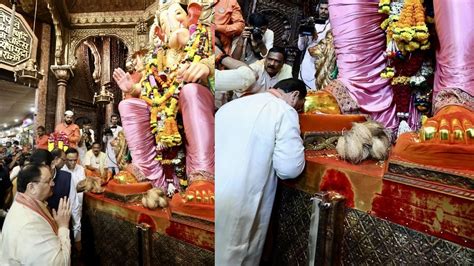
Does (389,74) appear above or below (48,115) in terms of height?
above

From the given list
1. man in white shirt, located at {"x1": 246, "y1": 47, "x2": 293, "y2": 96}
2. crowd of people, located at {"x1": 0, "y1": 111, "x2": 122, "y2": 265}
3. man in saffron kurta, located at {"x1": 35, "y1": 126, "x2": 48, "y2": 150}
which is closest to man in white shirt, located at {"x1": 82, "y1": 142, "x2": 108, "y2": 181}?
crowd of people, located at {"x1": 0, "y1": 111, "x2": 122, "y2": 265}

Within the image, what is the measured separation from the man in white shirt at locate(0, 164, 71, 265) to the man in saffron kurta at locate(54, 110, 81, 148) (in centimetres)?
9

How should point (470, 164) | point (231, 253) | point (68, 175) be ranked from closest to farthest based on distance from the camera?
point (470, 164) < point (231, 253) < point (68, 175)

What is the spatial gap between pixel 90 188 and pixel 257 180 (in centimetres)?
50

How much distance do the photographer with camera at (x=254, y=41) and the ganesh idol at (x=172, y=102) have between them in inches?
3.2

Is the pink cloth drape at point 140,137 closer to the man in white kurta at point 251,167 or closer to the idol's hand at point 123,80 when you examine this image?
the idol's hand at point 123,80

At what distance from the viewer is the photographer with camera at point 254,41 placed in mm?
595

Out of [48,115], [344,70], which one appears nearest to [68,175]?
[48,115]

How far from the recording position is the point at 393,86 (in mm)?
596

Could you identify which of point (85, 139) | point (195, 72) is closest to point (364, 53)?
point (195, 72)

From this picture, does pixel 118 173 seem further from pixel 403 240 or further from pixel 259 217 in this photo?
pixel 403 240

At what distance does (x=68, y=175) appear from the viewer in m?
0.82

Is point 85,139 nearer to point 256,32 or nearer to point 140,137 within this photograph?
point 140,137

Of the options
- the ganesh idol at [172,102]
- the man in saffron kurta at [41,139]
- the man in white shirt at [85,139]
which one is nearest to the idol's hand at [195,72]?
the ganesh idol at [172,102]
